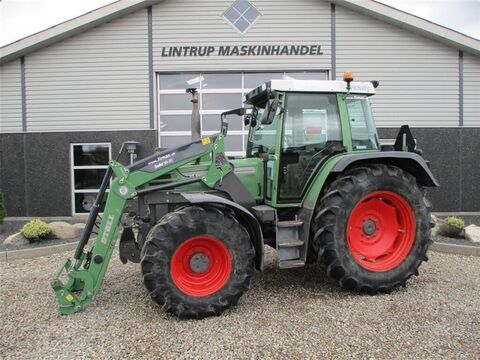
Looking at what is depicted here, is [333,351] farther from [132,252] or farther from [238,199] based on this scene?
[132,252]

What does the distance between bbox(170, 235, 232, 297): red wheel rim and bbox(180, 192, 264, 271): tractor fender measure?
38 cm

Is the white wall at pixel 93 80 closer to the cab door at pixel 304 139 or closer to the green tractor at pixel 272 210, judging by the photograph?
the green tractor at pixel 272 210

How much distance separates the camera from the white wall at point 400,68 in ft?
34.7

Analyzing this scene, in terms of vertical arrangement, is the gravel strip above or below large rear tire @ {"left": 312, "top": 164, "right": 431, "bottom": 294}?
below

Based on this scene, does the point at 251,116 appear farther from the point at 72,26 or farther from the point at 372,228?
the point at 72,26

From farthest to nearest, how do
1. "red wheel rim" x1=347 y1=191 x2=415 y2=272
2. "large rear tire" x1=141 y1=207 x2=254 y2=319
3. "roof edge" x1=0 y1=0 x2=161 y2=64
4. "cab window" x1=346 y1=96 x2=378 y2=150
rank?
"roof edge" x1=0 y1=0 x2=161 y2=64 < "cab window" x1=346 y1=96 x2=378 y2=150 < "red wheel rim" x1=347 y1=191 x2=415 y2=272 < "large rear tire" x1=141 y1=207 x2=254 y2=319

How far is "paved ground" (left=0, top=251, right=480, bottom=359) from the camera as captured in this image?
325cm

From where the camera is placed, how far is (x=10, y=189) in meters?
10.5

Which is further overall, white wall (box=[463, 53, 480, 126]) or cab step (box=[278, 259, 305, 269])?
white wall (box=[463, 53, 480, 126])

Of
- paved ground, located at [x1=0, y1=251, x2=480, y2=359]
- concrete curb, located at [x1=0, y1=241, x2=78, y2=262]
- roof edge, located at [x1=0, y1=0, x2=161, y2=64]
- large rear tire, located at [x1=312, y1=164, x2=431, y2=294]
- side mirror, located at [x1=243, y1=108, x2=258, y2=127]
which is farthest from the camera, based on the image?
roof edge, located at [x1=0, y1=0, x2=161, y2=64]

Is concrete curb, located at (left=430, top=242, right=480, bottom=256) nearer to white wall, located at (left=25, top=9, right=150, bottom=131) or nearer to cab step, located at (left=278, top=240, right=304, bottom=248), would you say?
cab step, located at (left=278, top=240, right=304, bottom=248)

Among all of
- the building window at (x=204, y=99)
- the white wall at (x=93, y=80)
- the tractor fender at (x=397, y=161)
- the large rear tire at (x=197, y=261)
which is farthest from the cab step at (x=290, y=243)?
the white wall at (x=93, y=80)

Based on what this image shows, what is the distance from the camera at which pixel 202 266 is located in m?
4.04

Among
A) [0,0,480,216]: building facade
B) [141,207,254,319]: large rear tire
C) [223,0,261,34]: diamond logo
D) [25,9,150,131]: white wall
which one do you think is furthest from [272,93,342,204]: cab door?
[25,9,150,131]: white wall
